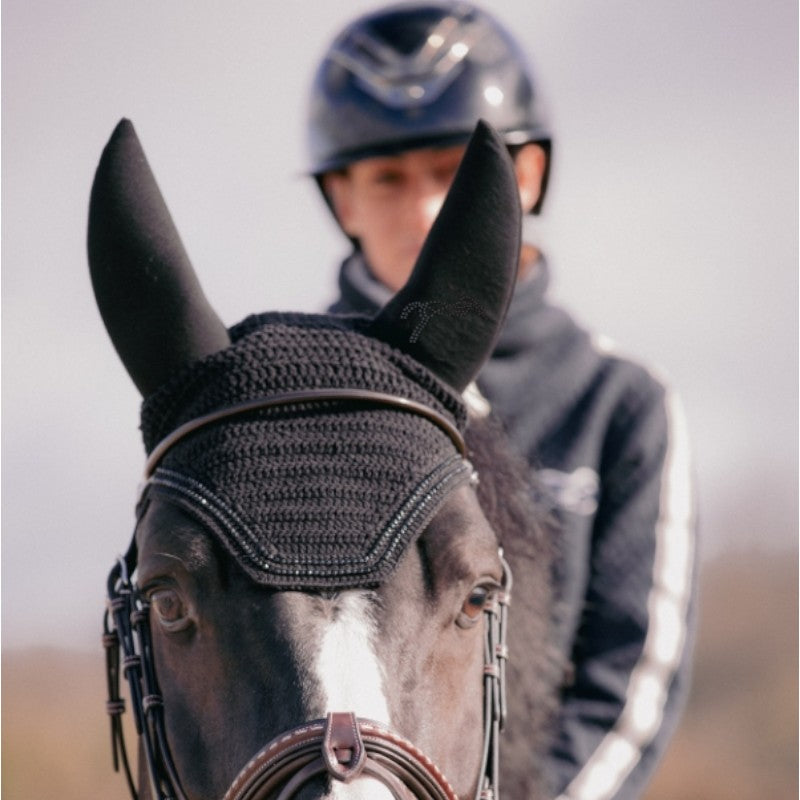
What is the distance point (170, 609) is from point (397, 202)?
240 cm

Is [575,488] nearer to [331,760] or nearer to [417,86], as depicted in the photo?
[417,86]

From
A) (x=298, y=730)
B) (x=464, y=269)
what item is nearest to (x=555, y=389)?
(x=464, y=269)

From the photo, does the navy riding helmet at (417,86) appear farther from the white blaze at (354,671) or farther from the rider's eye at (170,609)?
the white blaze at (354,671)

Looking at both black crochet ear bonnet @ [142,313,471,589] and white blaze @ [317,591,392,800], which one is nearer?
white blaze @ [317,591,392,800]

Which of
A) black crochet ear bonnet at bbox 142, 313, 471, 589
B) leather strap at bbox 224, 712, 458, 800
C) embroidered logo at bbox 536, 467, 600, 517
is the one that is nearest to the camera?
leather strap at bbox 224, 712, 458, 800

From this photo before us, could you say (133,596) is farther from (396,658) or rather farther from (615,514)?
(615,514)

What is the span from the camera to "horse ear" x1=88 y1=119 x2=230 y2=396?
310 cm

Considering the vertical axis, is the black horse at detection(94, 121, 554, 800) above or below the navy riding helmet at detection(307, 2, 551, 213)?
below

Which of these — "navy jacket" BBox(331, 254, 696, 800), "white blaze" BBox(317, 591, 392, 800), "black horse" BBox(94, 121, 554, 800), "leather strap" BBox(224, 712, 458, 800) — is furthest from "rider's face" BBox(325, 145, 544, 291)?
"leather strap" BBox(224, 712, 458, 800)

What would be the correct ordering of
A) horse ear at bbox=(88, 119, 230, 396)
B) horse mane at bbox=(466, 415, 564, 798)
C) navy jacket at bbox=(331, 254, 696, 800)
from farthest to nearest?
navy jacket at bbox=(331, 254, 696, 800) < horse mane at bbox=(466, 415, 564, 798) < horse ear at bbox=(88, 119, 230, 396)

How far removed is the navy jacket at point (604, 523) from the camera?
13.1ft

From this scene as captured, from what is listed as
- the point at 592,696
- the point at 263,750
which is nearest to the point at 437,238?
the point at 263,750

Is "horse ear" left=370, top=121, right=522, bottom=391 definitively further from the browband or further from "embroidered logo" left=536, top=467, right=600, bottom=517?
"embroidered logo" left=536, top=467, right=600, bottom=517

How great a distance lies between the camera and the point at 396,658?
107 inches
